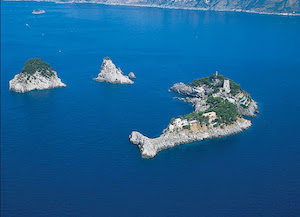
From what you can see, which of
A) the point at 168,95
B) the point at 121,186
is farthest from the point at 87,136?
the point at 168,95

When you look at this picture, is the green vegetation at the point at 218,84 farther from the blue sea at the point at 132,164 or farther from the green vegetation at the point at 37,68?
the green vegetation at the point at 37,68

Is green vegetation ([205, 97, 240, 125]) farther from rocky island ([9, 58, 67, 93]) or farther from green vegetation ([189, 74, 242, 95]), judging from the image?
rocky island ([9, 58, 67, 93])

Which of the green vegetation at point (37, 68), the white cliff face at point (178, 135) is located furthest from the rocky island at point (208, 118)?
the green vegetation at point (37, 68)

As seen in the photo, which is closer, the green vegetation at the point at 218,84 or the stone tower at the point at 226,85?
the green vegetation at the point at 218,84

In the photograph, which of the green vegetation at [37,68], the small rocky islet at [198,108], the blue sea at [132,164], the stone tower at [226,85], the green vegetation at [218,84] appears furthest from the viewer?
the green vegetation at [37,68]

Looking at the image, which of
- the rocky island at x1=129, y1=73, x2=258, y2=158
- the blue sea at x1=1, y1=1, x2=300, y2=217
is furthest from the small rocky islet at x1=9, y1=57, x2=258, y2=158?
the blue sea at x1=1, y1=1, x2=300, y2=217

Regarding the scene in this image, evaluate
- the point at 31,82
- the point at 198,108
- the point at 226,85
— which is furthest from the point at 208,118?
the point at 31,82

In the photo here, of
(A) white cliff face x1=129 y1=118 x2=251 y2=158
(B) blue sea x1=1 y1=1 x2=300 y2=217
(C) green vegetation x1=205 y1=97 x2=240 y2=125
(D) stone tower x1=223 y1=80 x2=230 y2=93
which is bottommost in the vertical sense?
(B) blue sea x1=1 y1=1 x2=300 y2=217
